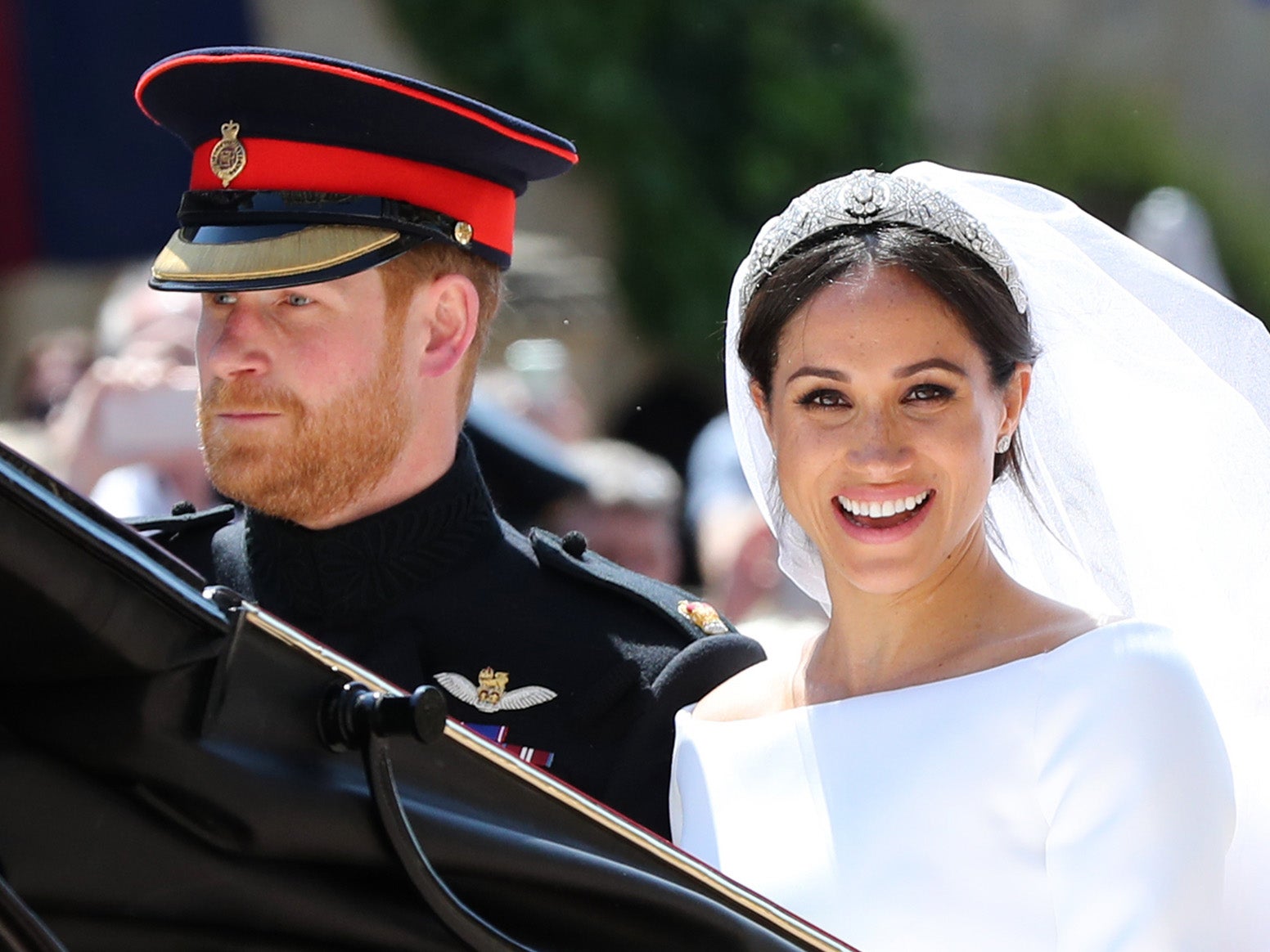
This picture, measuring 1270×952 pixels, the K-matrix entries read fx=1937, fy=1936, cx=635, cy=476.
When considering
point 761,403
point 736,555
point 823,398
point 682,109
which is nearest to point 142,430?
point 736,555

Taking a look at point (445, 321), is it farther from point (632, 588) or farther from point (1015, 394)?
point (1015, 394)

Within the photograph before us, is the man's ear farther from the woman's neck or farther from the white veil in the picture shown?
the woman's neck

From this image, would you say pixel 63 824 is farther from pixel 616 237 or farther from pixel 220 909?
pixel 616 237

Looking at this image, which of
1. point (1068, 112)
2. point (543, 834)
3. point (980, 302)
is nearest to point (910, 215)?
point (980, 302)

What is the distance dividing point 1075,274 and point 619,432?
36.4 ft

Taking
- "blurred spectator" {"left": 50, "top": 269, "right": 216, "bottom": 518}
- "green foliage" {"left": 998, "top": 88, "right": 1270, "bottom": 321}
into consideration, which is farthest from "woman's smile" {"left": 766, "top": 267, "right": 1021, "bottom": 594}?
"green foliage" {"left": 998, "top": 88, "right": 1270, "bottom": 321}

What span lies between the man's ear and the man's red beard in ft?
0.26

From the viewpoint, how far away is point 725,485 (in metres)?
6.71

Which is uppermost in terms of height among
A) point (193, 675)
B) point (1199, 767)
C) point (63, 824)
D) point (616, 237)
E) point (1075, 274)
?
point (616, 237)

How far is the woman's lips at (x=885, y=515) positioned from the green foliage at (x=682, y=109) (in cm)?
1121

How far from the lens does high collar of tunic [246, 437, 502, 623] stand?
2584 millimetres

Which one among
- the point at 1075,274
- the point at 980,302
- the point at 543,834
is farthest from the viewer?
the point at 1075,274

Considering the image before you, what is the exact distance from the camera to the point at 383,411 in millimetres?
2547

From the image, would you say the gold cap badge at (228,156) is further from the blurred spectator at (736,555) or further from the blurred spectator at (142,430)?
the blurred spectator at (736,555)
